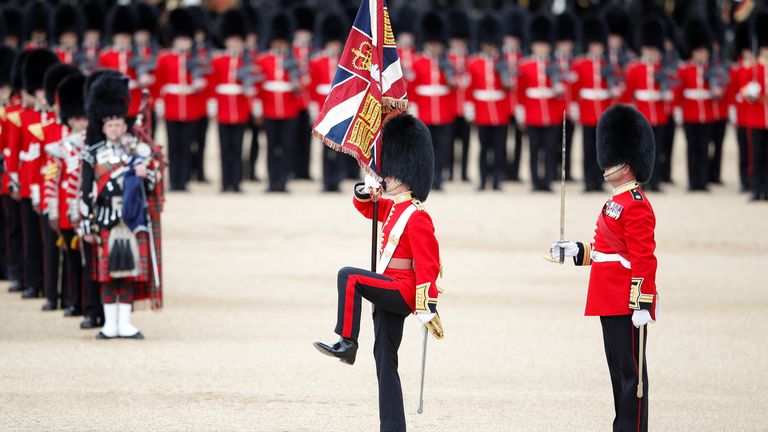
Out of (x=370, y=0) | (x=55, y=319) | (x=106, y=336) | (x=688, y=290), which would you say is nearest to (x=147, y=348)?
(x=106, y=336)

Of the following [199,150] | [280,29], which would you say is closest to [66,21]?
[199,150]

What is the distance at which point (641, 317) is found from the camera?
5734 millimetres

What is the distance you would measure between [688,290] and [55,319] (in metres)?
4.39

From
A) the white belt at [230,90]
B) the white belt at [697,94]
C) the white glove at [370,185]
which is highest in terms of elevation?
the white glove at [370,185]

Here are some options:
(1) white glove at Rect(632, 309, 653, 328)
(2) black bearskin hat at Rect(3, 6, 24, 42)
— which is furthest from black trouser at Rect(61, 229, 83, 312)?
(2) black bearskin hat at Rect(3, 6, 24, 42)

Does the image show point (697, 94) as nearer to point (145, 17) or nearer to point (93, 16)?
point (145, 17)

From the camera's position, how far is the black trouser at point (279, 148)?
16141 millimetres

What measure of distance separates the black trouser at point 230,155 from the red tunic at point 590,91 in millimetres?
3714

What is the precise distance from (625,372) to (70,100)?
442 cm

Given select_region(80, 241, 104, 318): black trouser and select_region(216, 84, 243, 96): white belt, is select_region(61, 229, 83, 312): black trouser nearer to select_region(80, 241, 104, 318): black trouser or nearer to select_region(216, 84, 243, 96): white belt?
select_region(80, 241, 104, 318): black trouser

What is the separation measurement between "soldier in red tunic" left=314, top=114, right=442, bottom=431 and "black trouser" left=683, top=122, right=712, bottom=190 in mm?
11047

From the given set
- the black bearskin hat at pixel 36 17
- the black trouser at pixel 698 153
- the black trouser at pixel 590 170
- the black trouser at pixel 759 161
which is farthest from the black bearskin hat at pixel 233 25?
the black trouser at pixel 759 161

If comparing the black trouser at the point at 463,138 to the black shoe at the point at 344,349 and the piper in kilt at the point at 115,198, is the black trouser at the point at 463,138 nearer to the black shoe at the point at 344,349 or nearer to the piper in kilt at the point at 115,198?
the piper in kilt at the point at 115,198

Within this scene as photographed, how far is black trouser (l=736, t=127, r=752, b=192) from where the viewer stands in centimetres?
1571
